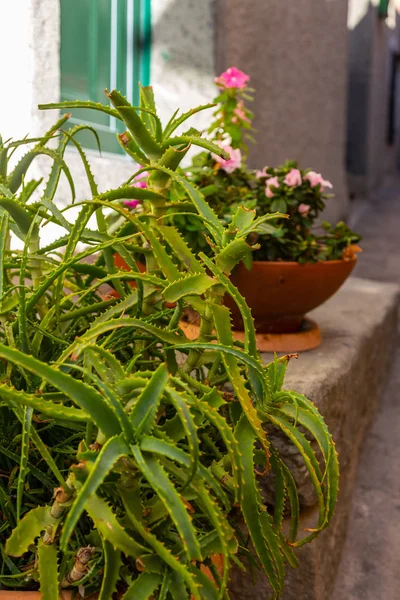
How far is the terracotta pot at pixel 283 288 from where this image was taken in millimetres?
1245

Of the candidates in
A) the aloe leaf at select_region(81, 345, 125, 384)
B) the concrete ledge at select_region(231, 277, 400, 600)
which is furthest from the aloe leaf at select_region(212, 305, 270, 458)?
the concrete ledge at select_region(231, 277, 400, 600)

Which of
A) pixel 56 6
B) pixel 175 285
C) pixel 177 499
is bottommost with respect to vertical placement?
pixel 177 499

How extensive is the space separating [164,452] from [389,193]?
6.85 m

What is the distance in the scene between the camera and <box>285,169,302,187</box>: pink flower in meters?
1.33

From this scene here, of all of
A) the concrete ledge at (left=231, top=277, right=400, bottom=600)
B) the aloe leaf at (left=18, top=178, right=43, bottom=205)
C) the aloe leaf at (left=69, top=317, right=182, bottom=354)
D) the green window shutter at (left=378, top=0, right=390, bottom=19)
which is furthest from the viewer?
the green window shutter at (left=378, top=0, right=390, bottom=19)

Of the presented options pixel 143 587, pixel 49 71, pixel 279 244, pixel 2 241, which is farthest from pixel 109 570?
pixel 49 71

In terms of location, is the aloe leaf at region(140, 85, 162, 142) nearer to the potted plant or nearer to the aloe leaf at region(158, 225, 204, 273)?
the aloe leaf at region(158, 225, 204, 273)

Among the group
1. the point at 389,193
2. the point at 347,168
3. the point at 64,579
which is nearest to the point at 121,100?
the point at 64,579

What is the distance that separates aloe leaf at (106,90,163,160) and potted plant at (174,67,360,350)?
0.45 meters

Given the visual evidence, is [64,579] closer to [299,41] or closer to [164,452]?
[164,452]

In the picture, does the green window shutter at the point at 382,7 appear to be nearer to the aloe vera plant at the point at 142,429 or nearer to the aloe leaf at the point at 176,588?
the aloe vera plant at the point at 142,429

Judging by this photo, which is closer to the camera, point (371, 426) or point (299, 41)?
→ point (371, 426)

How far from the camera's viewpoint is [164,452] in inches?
18.8

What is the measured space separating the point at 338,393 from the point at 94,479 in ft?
2.65
